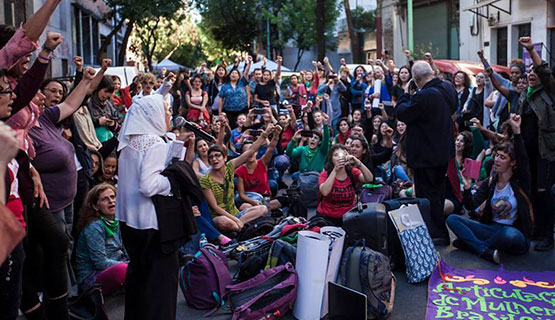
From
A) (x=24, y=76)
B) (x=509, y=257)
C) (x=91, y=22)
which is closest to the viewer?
(x=24, y=76)

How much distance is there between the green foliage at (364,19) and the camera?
146ft

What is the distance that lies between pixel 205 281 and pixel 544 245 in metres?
3.62

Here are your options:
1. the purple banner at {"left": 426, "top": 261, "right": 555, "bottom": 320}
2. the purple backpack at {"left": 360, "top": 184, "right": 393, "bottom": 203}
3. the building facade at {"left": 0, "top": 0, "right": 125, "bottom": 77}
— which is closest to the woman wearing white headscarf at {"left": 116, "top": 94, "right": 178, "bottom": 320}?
the purple banner at {"left": 426, "top": 261, "right": 555, "bottom": 320}

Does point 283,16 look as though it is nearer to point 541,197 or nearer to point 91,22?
point 91,22

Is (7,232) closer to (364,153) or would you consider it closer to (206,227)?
(206,227)

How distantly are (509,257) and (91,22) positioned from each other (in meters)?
32.8

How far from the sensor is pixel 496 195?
6777 millimetres

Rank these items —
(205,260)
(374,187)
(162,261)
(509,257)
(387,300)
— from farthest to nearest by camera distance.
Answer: (374,187), (509,257), (205,260), (387,300), (162,261)

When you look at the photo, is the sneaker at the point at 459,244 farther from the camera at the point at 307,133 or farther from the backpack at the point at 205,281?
the camera at the point at 307,133

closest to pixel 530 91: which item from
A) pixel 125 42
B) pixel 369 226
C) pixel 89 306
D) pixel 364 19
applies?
pixel 369 226

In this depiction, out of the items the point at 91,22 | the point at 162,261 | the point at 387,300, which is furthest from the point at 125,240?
the point at 91,22

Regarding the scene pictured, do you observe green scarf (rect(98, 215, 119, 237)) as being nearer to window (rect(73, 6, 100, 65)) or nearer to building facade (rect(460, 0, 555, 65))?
building facade (rect(460, 0, 555, 65))

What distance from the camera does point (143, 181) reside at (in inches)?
163

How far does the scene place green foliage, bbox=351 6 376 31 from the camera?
146ft
